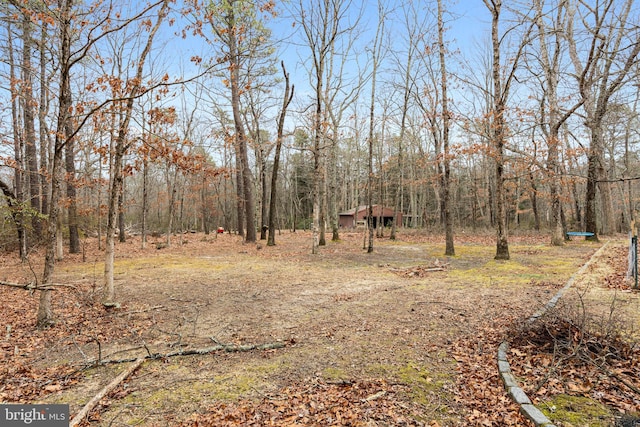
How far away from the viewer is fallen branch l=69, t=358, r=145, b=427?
2949mm

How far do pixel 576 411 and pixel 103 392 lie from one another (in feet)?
14.8

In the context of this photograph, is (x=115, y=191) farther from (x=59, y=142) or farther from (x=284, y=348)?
(x=284, y=348)

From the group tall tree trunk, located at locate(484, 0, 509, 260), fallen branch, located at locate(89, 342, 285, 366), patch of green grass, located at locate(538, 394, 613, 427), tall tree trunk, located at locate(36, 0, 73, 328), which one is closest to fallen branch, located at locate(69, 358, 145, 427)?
fallen branch, located at locate(89, 342, 285, 366)

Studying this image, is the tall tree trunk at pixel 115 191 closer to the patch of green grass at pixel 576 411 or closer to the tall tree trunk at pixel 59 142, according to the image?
the tall tree trunk at pixel 59 142

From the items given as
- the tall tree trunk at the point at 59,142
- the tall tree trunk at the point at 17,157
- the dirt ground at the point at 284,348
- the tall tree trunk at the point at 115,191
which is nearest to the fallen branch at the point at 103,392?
→ the dirt ground at the point at 284,348

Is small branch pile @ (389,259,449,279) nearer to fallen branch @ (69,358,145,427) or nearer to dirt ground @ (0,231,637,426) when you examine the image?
dirt ground @ (0,231,637,426)

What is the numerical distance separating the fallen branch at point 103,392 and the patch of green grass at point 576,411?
413 cm

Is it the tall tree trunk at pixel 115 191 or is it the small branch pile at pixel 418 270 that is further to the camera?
the small branch pile at pixel 418 270

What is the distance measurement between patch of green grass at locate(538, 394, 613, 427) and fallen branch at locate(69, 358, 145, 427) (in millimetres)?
4129

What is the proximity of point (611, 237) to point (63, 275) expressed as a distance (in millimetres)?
26442

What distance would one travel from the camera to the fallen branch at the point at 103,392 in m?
2.95

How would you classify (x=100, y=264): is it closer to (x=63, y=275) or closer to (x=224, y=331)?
(x=63, y=275)

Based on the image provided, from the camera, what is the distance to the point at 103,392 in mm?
3377

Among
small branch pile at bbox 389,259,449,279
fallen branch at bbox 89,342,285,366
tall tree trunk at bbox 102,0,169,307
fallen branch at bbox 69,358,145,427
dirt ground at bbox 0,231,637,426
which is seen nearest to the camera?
fallen branch at bbox 69,358,145,427
